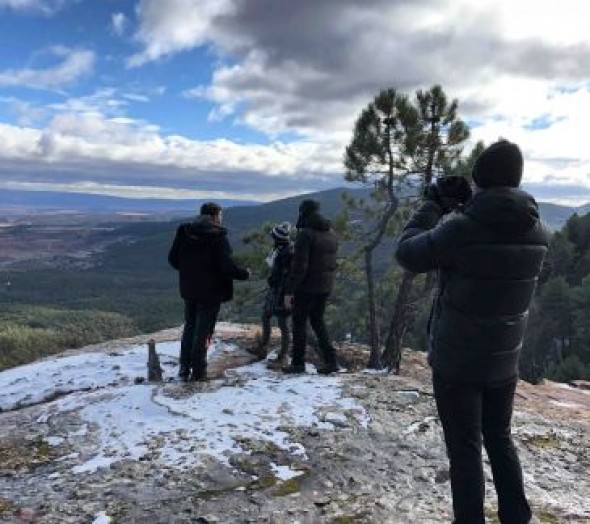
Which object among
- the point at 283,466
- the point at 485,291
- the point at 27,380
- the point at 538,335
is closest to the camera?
the point at 485,291

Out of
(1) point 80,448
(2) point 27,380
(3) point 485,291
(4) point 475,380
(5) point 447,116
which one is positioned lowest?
(2) point 27,380

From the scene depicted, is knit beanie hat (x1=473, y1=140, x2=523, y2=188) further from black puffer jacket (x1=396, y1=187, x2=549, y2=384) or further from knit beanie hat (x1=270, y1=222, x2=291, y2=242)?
knit beanie hat (x1=270, y1=222, x2=291, y2=242)

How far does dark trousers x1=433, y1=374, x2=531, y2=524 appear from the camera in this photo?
164 inches

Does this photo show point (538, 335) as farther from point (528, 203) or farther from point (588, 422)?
point (528, 203)

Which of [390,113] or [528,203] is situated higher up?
[390,113]

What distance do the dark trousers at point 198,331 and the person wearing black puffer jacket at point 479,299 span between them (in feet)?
17.3

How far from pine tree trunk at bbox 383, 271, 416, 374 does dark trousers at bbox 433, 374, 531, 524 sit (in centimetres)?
792

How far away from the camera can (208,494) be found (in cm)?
562

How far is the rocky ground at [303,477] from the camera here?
5324mm

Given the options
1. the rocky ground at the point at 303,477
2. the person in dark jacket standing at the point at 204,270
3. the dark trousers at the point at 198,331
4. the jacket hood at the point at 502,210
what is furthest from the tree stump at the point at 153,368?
the jacket hood at the point at 502,210

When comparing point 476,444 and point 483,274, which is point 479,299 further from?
point 476,444

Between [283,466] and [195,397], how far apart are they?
2.21m

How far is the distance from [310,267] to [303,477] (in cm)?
390

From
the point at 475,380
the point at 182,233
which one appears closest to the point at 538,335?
the point at 182,233
